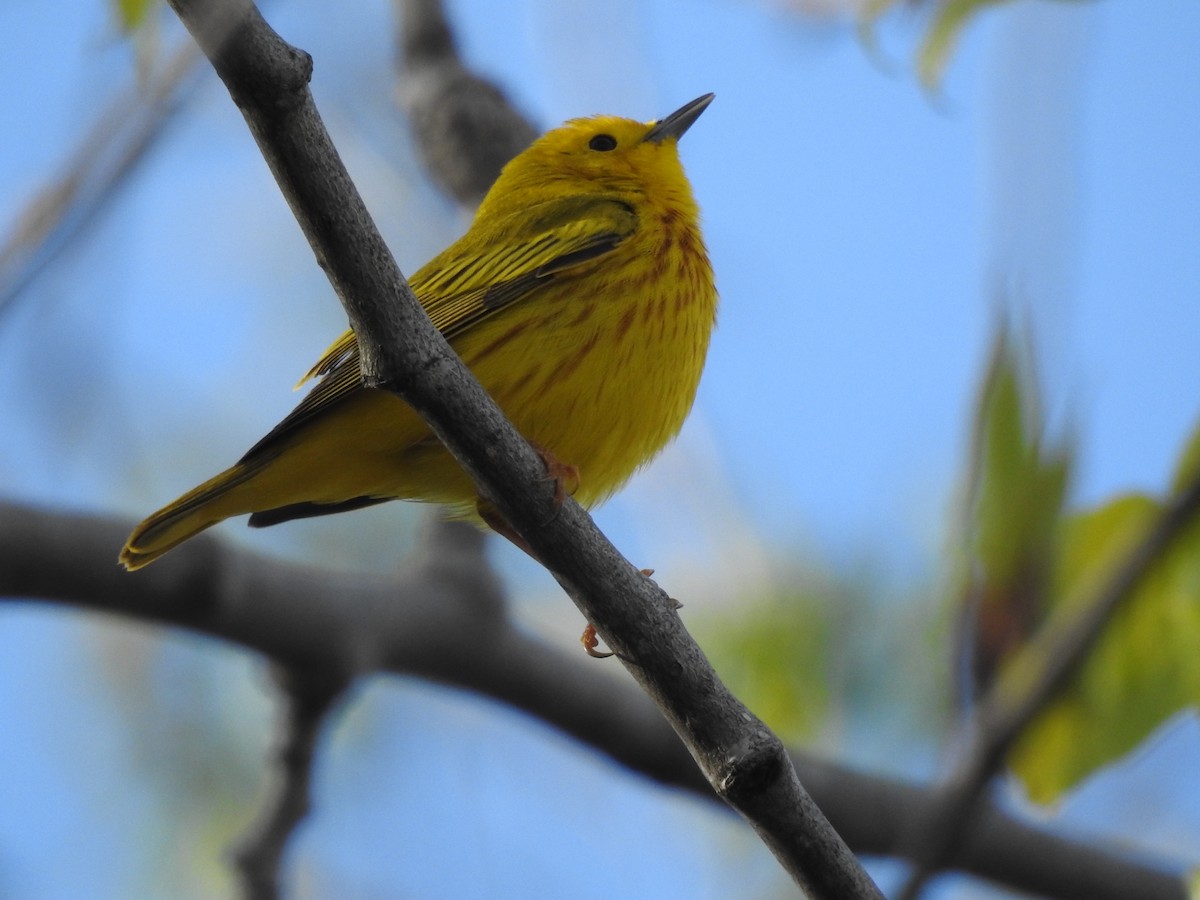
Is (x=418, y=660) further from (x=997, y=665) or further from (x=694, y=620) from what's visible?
(x=997, y=665)

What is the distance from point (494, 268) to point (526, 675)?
1.67 m

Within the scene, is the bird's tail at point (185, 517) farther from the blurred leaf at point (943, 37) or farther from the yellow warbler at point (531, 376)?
the blurred leaf at point (943, 37)

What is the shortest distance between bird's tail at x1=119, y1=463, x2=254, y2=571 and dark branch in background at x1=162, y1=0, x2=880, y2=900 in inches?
68.9

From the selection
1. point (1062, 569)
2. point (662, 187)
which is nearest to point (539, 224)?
point (662, 187)

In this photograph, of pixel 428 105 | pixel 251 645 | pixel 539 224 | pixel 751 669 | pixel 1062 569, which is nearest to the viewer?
pixel 1062 569

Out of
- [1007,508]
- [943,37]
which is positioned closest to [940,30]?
[943,37]

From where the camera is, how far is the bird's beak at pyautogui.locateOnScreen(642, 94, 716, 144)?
618 centimetres

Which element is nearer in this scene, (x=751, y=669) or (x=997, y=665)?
(x=997, y=665)

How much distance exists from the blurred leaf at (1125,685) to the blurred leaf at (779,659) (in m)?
1.98

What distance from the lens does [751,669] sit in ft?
18.3

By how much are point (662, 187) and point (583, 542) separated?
308 cm

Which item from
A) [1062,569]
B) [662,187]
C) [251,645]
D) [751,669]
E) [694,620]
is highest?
[662,187]

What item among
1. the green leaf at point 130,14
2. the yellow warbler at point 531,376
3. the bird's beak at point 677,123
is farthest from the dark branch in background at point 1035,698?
the bird's beak at point 677,123

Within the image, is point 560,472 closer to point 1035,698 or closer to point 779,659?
point 779,659
